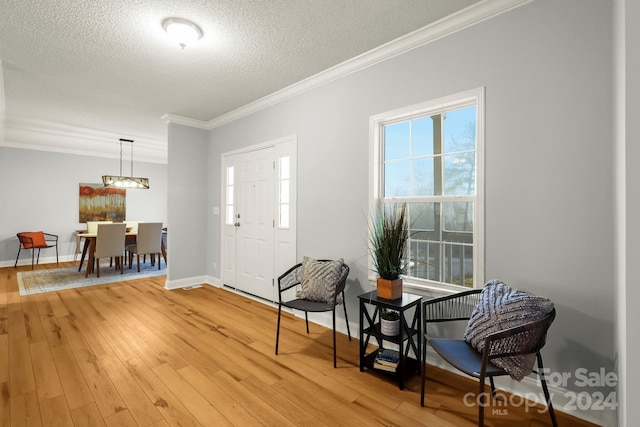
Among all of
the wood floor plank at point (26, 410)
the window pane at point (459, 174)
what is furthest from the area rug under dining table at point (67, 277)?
the window pane at point (459, 174)

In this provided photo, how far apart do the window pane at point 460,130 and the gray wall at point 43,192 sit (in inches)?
327

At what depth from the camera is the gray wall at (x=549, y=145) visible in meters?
1.78

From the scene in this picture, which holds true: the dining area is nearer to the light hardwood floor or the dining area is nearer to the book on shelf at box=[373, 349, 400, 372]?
the light hardwood floor

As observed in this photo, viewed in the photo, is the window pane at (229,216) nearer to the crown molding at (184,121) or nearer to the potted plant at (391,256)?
the crown molding at (184,121)

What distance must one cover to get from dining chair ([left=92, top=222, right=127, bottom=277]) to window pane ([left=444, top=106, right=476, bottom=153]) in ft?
19.0

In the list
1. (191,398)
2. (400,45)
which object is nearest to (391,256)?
(191,398)

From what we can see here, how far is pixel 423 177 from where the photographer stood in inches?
103

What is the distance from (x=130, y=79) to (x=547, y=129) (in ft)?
13.3

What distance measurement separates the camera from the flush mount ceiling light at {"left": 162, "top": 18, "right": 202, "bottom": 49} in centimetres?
239

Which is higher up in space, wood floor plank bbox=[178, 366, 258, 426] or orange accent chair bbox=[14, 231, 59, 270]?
orange accent chair bbox=[14, 231, 59, 270]

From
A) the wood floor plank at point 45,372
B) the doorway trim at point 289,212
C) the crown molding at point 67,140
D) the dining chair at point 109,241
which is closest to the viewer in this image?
the wood floor plank at point 45,372

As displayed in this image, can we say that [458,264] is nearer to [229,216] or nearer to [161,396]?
[161,396]

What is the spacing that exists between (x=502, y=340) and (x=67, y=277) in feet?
22.3

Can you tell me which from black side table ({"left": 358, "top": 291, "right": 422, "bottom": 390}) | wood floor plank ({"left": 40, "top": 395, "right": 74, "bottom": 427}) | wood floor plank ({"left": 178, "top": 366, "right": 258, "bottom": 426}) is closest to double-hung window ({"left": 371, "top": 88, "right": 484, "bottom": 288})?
black side table ({"left": 358, "top": 291, "right": 422, "bottom": 390})
